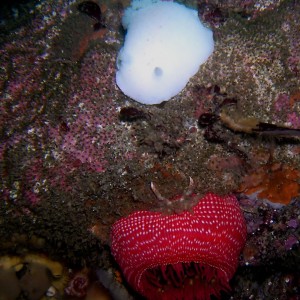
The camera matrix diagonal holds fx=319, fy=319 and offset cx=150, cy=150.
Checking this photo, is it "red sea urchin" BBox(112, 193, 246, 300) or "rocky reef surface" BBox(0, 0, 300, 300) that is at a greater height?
"rocky reef surface" BBox(0, 0, 300, 300)

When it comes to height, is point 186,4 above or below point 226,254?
above

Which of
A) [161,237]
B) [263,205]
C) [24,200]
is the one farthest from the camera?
[263,205]

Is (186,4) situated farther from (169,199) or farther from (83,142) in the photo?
(169,199)

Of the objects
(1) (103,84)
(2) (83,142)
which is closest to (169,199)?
(2) (83,142)

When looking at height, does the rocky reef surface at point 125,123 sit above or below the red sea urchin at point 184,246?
above

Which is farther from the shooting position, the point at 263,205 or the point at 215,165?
the point at 263,205

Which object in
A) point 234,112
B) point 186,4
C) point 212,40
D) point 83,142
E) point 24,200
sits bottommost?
point 24,200

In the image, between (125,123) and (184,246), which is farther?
(125,123)

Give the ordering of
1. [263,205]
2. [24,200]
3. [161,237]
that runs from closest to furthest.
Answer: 1. [161,237]
2. [24,200]
3. [263,205]
